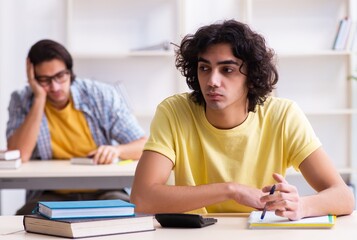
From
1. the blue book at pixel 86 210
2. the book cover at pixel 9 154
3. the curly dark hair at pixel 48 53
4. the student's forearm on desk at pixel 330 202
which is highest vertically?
the curly dark hair at pixel 48 53

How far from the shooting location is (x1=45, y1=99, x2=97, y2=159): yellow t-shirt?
402cm

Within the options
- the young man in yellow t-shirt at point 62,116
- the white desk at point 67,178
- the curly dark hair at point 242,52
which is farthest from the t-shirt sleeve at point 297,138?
the young man in yellow t-shirt at point 62,116

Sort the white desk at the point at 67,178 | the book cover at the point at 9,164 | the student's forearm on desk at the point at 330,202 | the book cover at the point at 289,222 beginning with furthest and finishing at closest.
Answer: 1. the book cover at the point at 9,164
2. the white desk at the point at 67,178
3. the student's forearm on desk at the point at 330,202
4. the book cover at the point at 289,222

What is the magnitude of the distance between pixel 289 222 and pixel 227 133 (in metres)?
0.55

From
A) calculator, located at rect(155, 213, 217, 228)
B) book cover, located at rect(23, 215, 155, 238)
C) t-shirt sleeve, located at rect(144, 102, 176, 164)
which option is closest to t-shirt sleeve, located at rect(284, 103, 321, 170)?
t-shirt sleeve, located at rect(144, 102, 176, 164)

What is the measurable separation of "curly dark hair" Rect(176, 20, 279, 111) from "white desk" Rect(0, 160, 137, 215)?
93cm

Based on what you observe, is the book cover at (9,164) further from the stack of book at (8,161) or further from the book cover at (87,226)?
the book cover at (87,226)

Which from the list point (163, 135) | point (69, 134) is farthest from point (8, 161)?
point (163, 135)

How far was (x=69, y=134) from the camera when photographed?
13.2 feet

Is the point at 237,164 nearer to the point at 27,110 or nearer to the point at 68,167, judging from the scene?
the point at 68,167

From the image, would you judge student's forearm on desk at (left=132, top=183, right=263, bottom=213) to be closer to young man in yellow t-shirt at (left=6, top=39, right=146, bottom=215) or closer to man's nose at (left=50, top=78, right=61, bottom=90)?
young man in yellow t-shirt at (left=6, top=39, right=146, bottom=215)

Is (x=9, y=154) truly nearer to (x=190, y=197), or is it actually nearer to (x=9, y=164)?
(x=9, y=164)

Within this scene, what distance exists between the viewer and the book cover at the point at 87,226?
6.23ft

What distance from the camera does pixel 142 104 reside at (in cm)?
564
